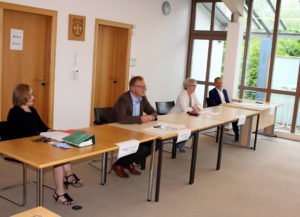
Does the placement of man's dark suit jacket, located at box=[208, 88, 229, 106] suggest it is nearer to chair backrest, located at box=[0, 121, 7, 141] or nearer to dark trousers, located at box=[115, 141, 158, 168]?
dark trousers, located at box=[115, 141, 158, 168]

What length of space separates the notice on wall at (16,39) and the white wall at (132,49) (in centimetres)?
41

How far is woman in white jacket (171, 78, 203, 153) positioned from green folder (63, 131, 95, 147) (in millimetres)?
2357

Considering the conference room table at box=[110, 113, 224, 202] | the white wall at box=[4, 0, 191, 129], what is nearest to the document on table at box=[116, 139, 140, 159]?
the conference room table at box=[110, 113, 224, 202]

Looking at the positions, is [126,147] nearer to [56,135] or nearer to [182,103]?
[56,135]

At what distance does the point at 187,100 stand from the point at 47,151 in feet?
9.63

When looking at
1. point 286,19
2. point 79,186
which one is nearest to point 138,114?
point 79,186

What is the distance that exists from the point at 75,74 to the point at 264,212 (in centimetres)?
357

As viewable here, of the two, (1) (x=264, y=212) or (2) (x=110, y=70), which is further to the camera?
(2) (x=110, y=70)

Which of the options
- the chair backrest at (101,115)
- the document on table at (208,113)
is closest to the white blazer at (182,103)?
the document on table at (208,113)

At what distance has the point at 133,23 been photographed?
6613 mm

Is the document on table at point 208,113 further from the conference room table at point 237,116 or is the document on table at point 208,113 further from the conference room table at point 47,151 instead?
the conference room table at point 47,151

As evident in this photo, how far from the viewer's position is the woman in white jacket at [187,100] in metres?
5.10

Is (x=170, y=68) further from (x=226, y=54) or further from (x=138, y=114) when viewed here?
(x=138, y=114)

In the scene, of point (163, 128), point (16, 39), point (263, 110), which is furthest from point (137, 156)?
point (263, 110)
